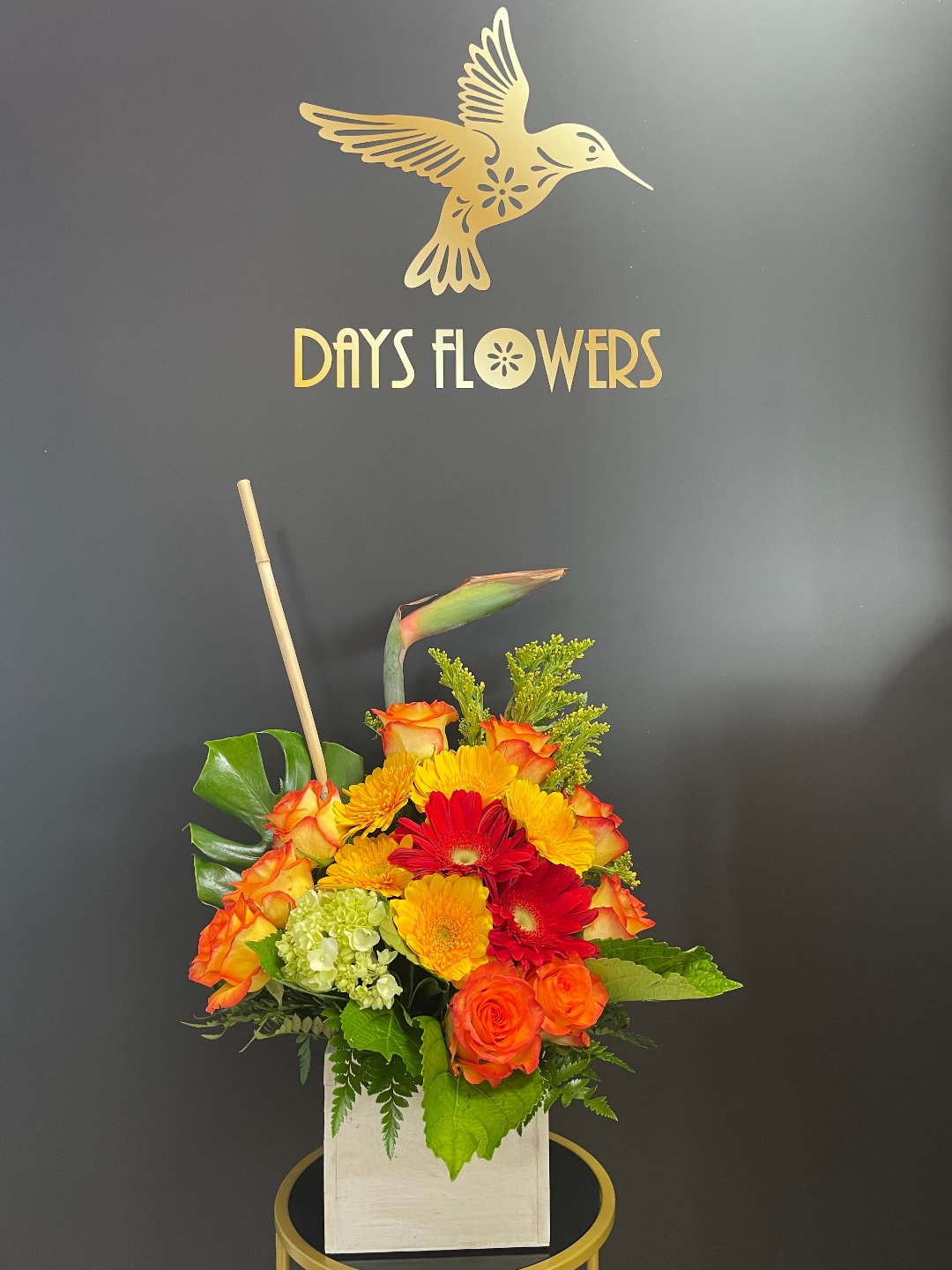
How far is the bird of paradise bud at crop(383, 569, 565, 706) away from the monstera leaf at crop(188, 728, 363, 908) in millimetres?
151

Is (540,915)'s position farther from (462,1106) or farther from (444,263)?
(444,263)

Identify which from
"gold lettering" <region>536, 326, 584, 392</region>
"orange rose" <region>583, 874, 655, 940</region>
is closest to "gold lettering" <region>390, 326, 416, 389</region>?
"gold lettering" <region>536, 326, 584, 392</region>

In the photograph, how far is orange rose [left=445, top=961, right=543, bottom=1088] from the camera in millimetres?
888

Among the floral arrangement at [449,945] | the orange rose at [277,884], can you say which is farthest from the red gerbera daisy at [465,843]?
the orange rose at [277,884]

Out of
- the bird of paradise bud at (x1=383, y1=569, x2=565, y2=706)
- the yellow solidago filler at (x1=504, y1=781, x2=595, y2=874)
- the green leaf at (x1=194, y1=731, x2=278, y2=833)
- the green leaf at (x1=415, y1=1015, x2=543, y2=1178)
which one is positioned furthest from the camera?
the bird of paradise bud at (x1=383, y1=569, x2=565, y2=706)

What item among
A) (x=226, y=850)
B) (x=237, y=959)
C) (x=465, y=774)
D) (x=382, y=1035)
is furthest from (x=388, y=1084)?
(x=226, y=850)

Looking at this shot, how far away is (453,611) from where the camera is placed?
4.30 feet

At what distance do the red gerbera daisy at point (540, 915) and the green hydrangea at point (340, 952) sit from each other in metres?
0.11

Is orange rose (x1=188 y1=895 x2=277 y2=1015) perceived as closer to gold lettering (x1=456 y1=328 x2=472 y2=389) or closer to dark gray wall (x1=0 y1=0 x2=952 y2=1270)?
dark gray wall (x1=0 y1=0 x2=952 y2=1270)

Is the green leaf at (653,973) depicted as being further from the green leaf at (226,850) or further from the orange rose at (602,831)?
the green leaf at (226,850)

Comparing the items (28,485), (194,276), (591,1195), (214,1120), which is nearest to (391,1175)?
(591,1195)

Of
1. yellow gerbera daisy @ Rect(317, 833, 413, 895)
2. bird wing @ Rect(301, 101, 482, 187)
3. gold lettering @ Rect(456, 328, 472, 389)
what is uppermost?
bird wing @ Rect(301, 101, 482, 187)

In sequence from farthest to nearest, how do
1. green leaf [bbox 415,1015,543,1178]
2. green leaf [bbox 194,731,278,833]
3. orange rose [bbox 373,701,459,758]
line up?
green leaf [bbox 194,731,278,833] → orange rose [bbox 373,701,459,758] → green leaf [bbox 415,1015,543,1178]

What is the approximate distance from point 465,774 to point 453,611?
0.34 meters
